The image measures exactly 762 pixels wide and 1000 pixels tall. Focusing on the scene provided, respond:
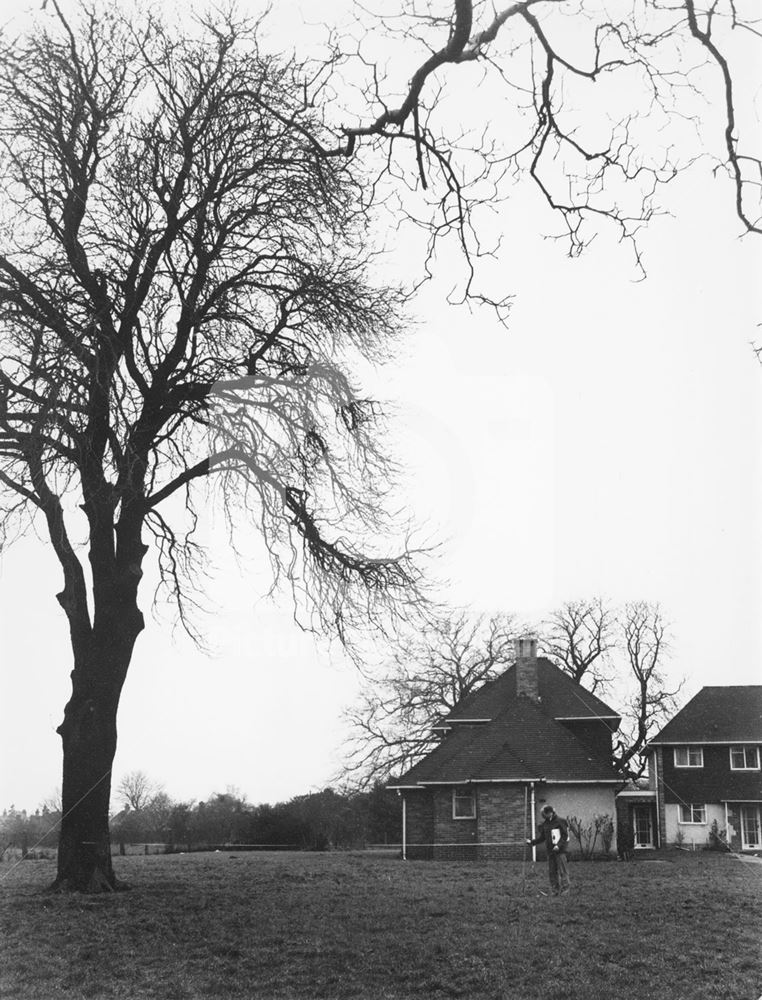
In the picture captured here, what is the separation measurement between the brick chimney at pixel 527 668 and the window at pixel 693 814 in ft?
42.0

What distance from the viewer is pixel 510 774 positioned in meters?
33.0

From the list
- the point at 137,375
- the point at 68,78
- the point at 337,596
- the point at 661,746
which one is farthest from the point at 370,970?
the point at 661,746

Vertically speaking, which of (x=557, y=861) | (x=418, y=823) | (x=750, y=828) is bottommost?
(x=750, y=828)

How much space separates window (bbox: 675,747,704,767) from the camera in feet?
156

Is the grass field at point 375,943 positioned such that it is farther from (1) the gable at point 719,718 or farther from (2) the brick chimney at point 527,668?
(1) the gable at point 719,718

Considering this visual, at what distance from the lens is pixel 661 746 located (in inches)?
1906

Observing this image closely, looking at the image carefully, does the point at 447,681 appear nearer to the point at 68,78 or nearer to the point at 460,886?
the point at 460,886

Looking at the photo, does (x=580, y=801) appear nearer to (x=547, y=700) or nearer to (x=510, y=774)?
(x=510, y=774)

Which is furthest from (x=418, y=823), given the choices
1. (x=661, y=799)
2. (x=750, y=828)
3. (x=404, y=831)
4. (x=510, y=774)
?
(x=750, y=828)

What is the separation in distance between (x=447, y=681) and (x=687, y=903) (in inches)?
1585

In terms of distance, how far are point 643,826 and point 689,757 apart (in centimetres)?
552

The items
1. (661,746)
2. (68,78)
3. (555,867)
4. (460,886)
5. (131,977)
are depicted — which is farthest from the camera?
(661,746)

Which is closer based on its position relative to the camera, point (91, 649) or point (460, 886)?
point (91, 649)

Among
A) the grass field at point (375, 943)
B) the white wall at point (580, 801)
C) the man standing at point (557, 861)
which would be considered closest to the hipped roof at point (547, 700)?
the white wall at point (580, 801)
